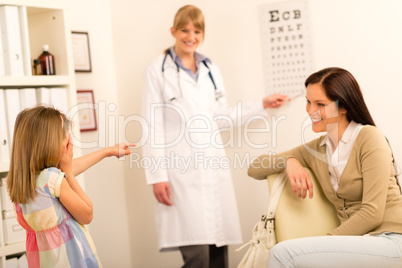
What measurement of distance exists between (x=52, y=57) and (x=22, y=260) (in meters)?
0.94

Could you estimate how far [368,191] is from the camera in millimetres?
1682

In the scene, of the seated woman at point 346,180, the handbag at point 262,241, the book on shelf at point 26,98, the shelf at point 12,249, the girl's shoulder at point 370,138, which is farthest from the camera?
the book on shelf at point 26,98

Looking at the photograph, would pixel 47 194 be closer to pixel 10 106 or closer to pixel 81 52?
pixel 10 106

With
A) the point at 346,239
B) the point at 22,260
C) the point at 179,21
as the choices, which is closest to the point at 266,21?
the point at 179,21

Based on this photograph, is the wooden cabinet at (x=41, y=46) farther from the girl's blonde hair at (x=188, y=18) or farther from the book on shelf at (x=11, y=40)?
the girl's blonde hair at (x=188, y=18)

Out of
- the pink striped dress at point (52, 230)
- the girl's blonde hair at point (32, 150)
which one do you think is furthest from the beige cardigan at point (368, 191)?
the girl's blonde hair at point (32, 150)

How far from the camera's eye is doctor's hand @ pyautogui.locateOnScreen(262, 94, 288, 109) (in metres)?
2.62

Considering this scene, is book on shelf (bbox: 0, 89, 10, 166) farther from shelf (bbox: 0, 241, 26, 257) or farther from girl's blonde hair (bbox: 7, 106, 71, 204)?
girl's blonde hair (bbox: 7, 106, 71, 204)

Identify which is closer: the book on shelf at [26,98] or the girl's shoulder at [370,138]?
the girl's shoulder at [370,138]

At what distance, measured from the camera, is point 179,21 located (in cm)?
247

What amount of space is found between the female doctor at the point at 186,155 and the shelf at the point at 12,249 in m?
0.64

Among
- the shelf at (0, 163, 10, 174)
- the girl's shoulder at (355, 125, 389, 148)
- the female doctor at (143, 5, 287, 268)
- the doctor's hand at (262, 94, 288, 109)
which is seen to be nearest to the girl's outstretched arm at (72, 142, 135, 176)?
the shelf at (0, 163, 10, 174)

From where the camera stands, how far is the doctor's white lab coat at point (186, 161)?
246 cm

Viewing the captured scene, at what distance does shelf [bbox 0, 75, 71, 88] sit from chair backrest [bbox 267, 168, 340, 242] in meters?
1.14
